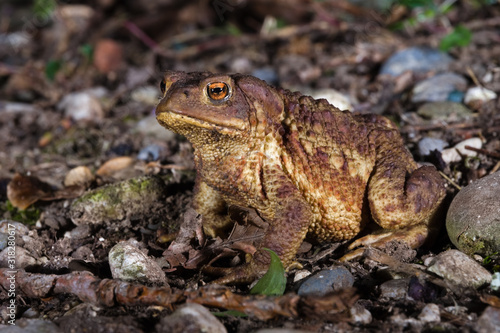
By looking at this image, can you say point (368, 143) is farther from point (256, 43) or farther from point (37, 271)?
point (256, 43)

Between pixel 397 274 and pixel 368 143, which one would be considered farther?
pixel 368 143

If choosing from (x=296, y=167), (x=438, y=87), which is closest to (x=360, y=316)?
(x=296, y=167)

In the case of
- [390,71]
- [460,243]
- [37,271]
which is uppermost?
[390,71]

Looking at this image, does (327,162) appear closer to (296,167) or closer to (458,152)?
(296,167)

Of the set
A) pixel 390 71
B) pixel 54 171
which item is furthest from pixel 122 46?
pixel 390 71

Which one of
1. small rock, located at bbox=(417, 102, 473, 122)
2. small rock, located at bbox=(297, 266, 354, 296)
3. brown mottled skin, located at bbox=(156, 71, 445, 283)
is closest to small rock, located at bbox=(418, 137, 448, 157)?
small rock, located at bbox=(417, 102, 473, 122)

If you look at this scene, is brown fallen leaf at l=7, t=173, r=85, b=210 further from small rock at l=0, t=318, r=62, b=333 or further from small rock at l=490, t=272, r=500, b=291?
small rock at l=490, t=272, r=500, b=291

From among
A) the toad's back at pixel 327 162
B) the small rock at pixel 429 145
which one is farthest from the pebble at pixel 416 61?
the toad's back at pixel 327 162
